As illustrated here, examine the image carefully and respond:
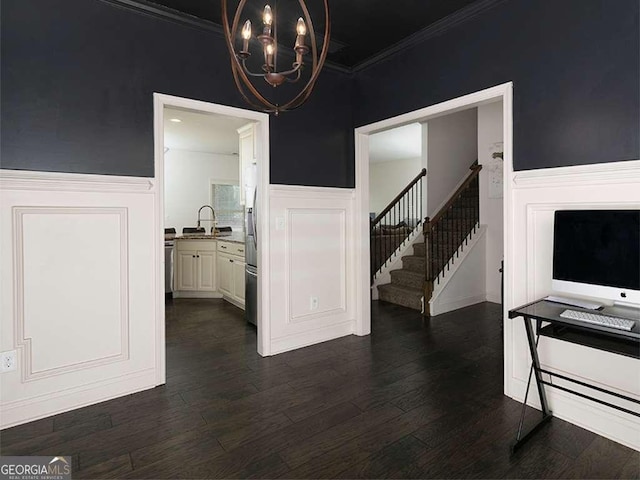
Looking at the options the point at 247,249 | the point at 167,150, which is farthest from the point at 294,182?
the point at 167,150

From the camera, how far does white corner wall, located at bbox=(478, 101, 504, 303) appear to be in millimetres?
5324

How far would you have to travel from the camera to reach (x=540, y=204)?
2357 millimetres

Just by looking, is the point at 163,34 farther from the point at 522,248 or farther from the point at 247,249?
the point at 522,248

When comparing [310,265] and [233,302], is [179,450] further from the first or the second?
[233,302]

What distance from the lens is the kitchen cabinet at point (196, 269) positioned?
5770 mm

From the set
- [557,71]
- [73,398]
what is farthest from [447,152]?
[73,398]

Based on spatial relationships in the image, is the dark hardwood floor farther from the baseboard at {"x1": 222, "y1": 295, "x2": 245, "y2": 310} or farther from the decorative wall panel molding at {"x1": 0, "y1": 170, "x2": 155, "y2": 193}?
the baseboard at {"x1": 222, "y1": 295, "x2": 245, "y2": 310}

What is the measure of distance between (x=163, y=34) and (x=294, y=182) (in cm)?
153

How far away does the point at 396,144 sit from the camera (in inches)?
345

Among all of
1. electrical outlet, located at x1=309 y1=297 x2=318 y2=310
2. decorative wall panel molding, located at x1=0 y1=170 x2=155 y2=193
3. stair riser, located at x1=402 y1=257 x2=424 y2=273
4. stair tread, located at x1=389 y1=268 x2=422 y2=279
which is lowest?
electrical outlet, located at x1=309 y1=297 x2=318 y2=310

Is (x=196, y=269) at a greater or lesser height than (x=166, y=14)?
lesser

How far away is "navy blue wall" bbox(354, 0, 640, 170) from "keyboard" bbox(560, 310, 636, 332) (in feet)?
2.87

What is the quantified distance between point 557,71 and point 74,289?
336 centimetres

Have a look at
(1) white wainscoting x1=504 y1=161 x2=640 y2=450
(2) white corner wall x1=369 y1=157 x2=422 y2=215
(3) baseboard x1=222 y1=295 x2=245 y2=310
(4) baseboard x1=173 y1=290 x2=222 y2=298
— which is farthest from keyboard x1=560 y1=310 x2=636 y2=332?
(2) white corner wall x1=369 y1=157 x2=422 y2=215
